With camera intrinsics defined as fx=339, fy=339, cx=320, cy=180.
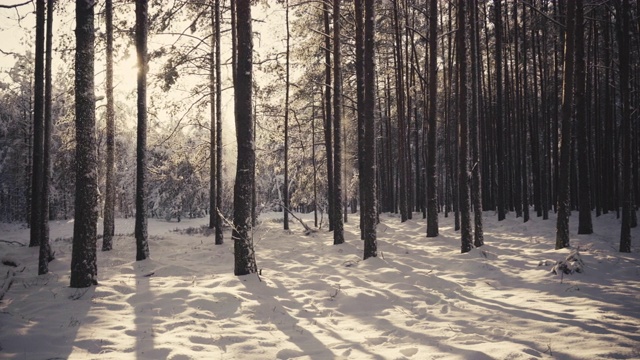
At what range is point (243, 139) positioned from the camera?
7.52 m

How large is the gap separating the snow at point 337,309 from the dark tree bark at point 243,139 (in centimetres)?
72

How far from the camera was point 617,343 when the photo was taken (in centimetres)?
387

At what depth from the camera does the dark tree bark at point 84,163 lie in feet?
21.4

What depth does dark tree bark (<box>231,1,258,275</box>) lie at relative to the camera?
7.50 metres

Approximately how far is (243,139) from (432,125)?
8515 millimetres

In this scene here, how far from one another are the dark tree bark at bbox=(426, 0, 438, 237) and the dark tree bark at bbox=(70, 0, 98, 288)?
34.1 ft

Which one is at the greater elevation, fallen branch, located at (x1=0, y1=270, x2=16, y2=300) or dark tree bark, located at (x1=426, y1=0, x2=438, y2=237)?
dark tree bark, located at (x1=426, y1=0, x2=438, y2=237)

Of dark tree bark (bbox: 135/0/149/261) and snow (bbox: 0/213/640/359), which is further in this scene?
dark tree bark (bbox: 135/0/149/261)

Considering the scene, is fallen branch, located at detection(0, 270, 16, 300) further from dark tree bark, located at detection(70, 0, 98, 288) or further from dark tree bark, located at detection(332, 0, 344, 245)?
dark tree bark, located at detection(332, 0, 344, 245)

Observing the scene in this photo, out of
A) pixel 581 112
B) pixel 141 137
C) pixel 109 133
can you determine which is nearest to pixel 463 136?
pixel 581 112

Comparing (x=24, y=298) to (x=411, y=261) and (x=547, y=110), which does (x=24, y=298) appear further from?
(x=547, y=110)

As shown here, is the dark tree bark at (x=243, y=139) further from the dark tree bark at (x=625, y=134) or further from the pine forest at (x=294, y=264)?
the dark tree bark at (x=625, y=134)

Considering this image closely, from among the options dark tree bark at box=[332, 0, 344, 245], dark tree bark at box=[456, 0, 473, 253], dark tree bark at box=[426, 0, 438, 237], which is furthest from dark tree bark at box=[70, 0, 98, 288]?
dark tree bark at box=[426, 0, 438, 237]

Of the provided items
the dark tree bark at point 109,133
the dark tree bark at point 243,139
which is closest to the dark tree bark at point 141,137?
the dark tree bark at point 109,133
